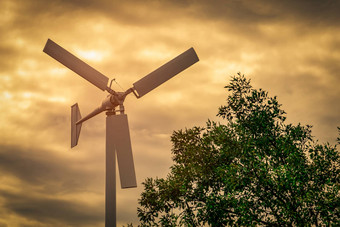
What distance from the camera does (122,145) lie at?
3059cm

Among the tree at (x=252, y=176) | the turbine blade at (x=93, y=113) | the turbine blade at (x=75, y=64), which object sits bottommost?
the tree at (x=252, y=176)

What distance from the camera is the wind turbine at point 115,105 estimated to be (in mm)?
29422

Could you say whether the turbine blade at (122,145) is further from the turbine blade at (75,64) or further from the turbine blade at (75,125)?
the turbine blade at (75,125)

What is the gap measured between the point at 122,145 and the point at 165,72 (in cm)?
759

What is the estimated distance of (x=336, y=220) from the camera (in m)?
25.3

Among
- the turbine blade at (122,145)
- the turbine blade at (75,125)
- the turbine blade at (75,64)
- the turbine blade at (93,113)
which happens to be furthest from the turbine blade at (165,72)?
the turbine blade at (75,125)

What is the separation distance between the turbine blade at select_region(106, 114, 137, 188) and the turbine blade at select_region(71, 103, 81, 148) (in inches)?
422

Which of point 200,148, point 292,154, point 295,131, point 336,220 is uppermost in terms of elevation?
point 200,148

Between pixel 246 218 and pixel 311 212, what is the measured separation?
4120 mm

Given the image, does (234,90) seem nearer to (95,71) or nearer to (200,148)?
(200,148)

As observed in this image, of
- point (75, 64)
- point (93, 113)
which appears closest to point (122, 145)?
point (93, 113)

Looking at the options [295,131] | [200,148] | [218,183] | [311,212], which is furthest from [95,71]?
[311,212]

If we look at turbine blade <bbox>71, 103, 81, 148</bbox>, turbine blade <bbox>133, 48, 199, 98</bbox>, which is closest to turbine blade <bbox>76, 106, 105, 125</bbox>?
turbine blade <bbox>71, 103, 81, 148</bbox>

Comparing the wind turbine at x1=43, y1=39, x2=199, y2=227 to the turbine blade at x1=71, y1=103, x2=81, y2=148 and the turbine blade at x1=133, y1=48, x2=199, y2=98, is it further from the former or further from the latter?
the turbine blade at x1=71, y1=103, x2=81, y2=148
